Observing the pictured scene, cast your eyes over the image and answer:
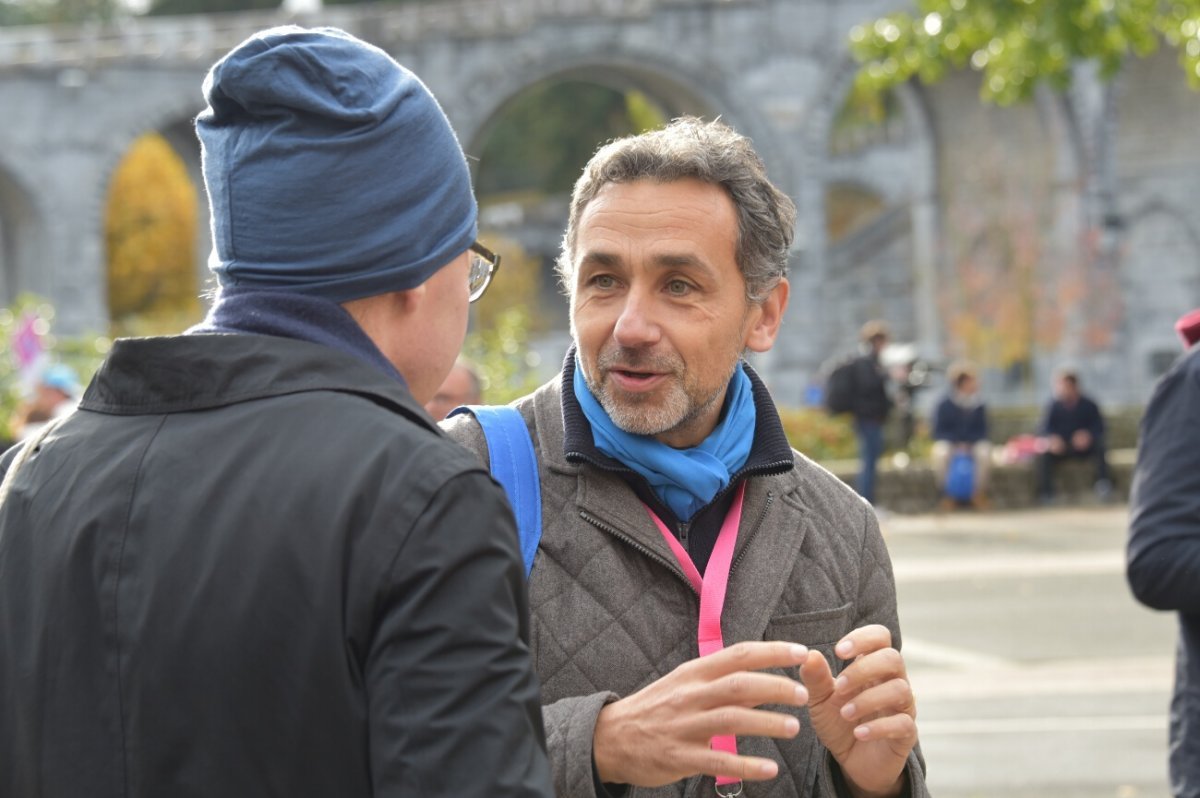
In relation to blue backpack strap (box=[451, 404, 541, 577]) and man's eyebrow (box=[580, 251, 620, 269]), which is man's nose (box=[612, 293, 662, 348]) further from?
blue backpack strap (box=[451, 404, 541, 577])

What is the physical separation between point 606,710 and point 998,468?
19316mm

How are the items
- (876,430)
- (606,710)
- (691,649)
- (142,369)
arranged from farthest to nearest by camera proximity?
(876,430), (691,649), (606,710), (142,369)

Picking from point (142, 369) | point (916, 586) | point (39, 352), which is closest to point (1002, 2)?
point (916, 586)

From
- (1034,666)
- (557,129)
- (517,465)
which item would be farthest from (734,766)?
(557,129)

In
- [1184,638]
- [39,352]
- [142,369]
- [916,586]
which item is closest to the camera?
[142,369]

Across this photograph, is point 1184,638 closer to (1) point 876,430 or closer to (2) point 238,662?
(2) point 238,662

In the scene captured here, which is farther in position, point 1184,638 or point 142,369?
point 1184,638

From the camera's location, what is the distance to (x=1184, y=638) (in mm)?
4262

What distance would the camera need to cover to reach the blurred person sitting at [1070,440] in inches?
840

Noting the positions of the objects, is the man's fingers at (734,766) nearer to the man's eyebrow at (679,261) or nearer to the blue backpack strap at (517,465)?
the blue backpack strap at (517,465)

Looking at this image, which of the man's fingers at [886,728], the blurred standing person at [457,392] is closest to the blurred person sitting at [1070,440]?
the blurred standing person at [457,392]

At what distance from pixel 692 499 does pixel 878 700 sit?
52 cm

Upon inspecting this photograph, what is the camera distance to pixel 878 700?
2.76 m

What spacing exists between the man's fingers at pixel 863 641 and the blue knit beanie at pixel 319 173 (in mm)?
893
